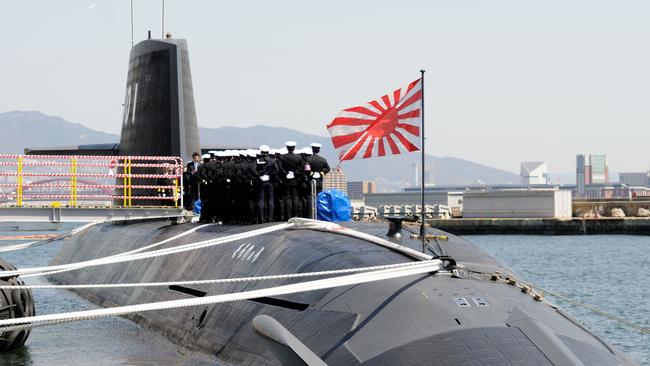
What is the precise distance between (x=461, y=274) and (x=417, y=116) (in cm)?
266

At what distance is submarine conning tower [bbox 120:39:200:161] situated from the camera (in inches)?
886

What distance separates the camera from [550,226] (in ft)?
221

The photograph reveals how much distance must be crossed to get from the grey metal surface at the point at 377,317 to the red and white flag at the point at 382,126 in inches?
41.5

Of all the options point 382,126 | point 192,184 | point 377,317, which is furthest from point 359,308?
point 192,184

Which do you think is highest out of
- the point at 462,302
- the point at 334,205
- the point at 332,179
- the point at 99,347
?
the point at 332,179

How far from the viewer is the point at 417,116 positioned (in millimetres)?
11148

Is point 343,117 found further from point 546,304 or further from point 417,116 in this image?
point 546,304

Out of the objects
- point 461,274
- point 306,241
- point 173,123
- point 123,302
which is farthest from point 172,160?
point 461,274

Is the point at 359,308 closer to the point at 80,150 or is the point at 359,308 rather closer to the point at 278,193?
the point at 278,193

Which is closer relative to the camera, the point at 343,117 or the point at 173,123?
the point at 343,117

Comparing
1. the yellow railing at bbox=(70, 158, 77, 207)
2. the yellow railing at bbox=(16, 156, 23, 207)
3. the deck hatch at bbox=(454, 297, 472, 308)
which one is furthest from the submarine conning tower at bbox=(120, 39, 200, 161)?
the deck hatch at bbox=(454, 297, 472, 308)

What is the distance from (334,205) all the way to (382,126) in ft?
14.2

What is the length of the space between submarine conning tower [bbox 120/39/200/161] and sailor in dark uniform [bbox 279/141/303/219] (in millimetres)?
7107

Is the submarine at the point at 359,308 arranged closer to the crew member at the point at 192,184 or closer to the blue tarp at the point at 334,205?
the blue tarp at the point at 334,205
